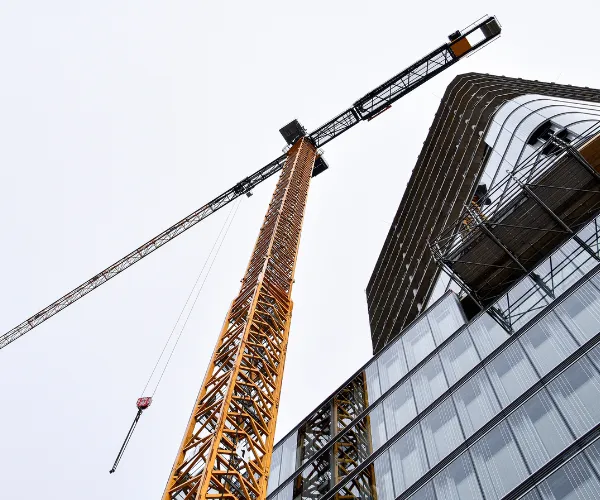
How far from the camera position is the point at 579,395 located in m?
17.5

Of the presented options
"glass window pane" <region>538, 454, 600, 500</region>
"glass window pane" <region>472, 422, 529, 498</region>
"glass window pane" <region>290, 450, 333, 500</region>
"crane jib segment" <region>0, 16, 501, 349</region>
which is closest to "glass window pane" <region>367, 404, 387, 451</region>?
"glass window pane" <region>290, 450, 333, 500</region>

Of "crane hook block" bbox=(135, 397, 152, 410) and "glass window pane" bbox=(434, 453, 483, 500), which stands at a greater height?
"crane hook block" bbox=(135, 397, 152, 410)

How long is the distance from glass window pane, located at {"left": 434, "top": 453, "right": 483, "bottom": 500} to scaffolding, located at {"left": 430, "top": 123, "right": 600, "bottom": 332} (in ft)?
21.3

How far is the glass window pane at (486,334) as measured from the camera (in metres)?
23.8

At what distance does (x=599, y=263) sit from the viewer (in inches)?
833

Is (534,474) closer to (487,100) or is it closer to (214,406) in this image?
(214,406)

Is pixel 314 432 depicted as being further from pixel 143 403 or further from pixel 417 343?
pixel 143 403

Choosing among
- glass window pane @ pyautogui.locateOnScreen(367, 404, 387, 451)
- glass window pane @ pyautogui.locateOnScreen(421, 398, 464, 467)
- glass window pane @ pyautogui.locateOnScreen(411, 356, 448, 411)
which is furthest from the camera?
glass window pane @ pyautogui.locateOnScreen(367, 404, 387, 451)

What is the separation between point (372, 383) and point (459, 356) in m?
7.08

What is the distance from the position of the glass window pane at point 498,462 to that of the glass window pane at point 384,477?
178 inches

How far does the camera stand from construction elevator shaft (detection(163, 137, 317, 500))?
1923cm

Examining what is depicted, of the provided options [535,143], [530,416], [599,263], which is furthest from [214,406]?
[535,143]

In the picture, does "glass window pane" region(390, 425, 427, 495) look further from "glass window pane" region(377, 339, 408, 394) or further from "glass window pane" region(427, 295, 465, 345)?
"glass window pane" region(427, 295, 465, 345)

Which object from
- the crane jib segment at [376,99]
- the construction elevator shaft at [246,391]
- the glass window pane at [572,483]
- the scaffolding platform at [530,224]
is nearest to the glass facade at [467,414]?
the glass window pane at [572,483]
